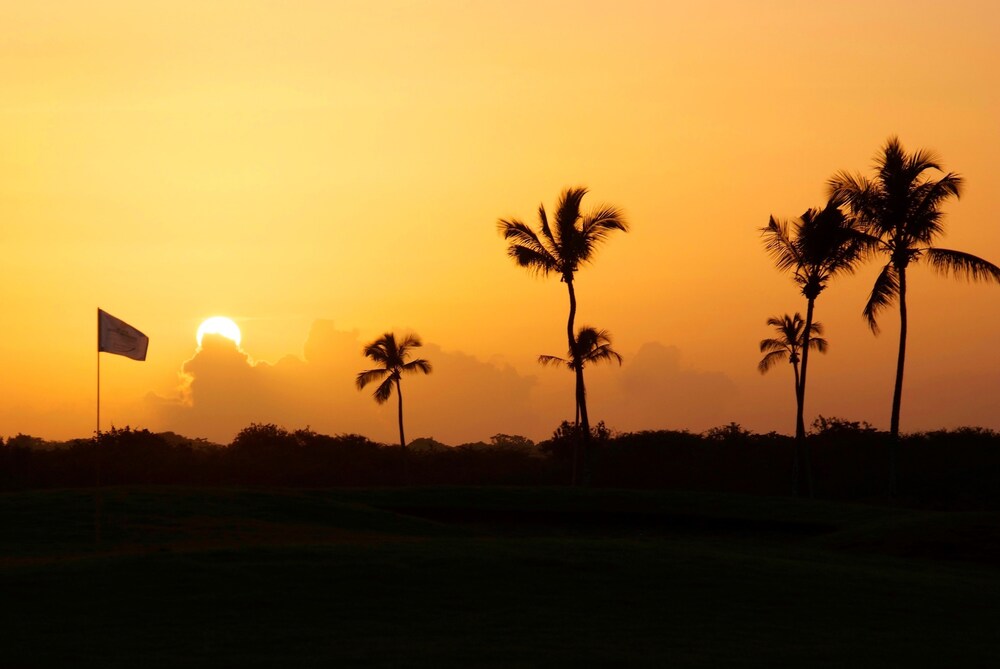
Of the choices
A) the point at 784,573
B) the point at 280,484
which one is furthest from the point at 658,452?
the point at 784,573

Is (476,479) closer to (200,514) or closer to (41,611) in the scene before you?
(200,514)

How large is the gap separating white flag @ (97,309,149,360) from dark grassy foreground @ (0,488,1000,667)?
170 inches

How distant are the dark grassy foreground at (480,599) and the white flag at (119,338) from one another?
4327 millimetres

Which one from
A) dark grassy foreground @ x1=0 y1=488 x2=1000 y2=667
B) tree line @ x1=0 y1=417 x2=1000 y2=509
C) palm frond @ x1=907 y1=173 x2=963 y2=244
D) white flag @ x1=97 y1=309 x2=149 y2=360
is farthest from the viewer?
tree line @ x1=0 y1=417 x2=1000 y2=509

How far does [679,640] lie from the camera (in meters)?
16.2

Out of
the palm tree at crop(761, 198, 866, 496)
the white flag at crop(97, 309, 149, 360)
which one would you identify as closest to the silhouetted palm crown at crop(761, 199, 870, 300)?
the palm tree at crop(761, 198, 866, 496)

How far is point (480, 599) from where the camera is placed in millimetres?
18969

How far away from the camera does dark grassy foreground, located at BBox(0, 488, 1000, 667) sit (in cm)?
1521

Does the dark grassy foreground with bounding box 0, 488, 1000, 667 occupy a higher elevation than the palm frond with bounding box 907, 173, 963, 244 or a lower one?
lower

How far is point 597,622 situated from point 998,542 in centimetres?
1615

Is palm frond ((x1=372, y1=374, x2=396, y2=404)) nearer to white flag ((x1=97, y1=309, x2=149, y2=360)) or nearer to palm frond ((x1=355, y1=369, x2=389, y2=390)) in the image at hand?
palm frond ((x1=355, y1=369, x2=389, y2=390))

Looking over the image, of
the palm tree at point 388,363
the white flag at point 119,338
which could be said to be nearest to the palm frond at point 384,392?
the palm tree at point 388,363

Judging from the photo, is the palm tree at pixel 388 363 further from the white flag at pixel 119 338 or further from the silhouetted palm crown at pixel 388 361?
the white flag at pixel 119 338

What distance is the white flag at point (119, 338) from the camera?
1075 inches
